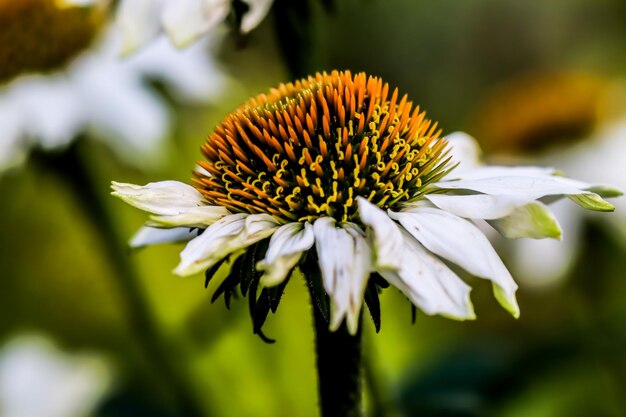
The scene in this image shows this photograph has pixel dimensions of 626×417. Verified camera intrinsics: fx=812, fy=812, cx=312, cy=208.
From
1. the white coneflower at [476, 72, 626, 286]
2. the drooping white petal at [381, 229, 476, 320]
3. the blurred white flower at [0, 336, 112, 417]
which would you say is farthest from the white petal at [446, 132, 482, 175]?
the blurred white flower at [0, 336, 112, 417]

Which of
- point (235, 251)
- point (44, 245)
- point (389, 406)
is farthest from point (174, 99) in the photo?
point (44, 245)

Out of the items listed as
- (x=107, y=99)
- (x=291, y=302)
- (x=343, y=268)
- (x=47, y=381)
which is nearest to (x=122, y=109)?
(x=107, y=99)

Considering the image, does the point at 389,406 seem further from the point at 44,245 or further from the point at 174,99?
the point at 44,245

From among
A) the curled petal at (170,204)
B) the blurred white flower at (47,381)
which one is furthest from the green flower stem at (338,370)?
the blurred white flower at (47,381)

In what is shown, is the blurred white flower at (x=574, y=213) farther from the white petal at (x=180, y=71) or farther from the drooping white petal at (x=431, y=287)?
the drooping white petal at (x=431, y=287)

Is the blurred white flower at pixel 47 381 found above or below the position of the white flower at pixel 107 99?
below

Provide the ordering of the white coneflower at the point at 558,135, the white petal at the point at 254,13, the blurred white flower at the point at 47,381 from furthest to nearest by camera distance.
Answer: the white coneflower at the point at 558,135
the blurred white flower at the point at 47,381
the white petal at the point at 254,13
